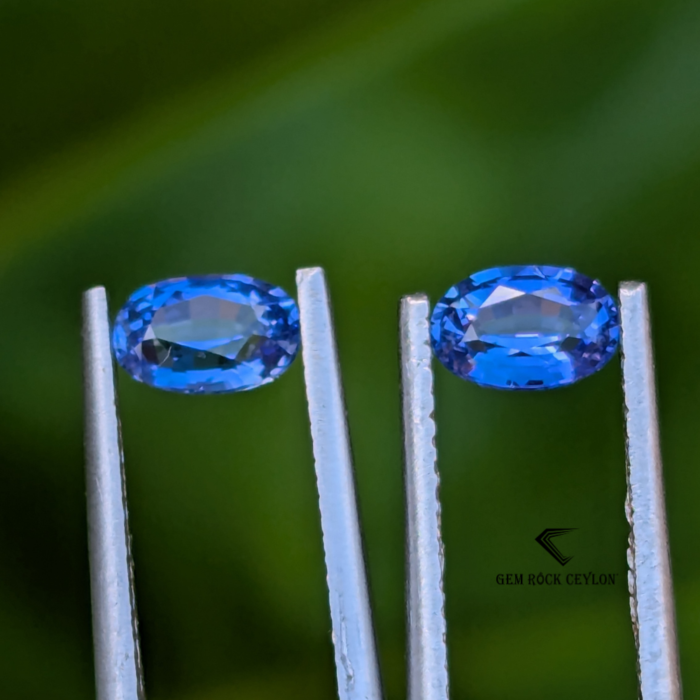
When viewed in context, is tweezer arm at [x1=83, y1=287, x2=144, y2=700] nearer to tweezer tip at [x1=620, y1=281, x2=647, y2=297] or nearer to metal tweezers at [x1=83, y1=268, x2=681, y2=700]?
metal tweezers at [x1=83, y1=268, x2=681, y2=700]

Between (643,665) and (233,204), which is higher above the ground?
(233,204)

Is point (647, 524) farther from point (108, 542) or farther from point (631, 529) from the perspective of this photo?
point (108, 542)

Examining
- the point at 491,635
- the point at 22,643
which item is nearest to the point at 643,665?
the point at 491,635

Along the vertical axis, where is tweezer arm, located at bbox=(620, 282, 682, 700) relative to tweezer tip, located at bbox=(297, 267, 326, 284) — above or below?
below

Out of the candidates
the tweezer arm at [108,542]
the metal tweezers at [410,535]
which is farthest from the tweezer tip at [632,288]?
the tweezer arm at [108,542]

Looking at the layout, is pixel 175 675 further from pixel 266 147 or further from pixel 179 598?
pixel 266 147

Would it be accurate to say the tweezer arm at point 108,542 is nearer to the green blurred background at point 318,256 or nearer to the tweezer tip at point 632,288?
the green blurred background at point 318,256

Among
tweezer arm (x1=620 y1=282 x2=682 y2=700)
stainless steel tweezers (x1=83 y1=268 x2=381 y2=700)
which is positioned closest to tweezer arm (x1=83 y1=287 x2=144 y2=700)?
stainless steel tweezers (x1=83 y1=268 x2=381 y2=700)
